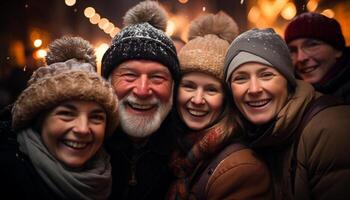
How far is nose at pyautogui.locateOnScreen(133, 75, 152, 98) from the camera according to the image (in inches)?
112

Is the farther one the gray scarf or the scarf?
the scarf

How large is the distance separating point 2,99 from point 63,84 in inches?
136

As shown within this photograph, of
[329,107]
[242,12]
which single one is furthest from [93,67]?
[242,12]

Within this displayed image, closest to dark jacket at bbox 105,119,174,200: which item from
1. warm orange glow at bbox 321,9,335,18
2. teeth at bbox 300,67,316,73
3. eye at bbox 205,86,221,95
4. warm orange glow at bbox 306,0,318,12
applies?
eye at bbox 205,86,221,95

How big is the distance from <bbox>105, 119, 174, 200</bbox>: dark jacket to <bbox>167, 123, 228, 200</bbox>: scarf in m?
0.14

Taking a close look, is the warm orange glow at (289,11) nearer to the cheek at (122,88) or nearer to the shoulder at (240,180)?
the cheek at (122,88)

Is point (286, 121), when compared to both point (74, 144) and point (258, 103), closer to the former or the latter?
point (258, 103)

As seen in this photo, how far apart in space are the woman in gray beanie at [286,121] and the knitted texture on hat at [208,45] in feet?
0.60

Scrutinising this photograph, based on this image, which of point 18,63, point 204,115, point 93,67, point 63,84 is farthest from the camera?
point 18,63

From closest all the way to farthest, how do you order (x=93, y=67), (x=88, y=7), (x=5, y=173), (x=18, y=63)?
(x=5, y=173) < (x=93, y=67) < (x=18, y=63) < (x=88, y=7)

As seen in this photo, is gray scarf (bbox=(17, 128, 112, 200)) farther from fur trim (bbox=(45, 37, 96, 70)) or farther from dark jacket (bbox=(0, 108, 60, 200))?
fur trim (bbox=(45, 37, 96, 70))

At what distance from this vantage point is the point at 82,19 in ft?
28.0

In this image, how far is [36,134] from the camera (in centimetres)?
221

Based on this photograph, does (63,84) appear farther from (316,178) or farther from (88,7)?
(88,7)
